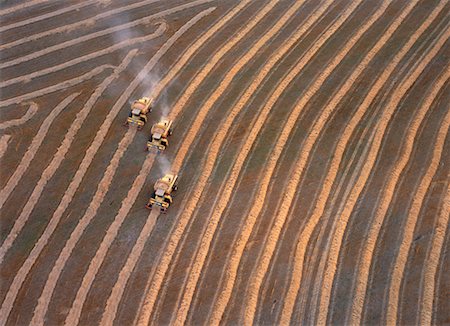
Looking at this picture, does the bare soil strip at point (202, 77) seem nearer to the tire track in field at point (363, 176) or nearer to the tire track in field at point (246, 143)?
the tire track in field at point (246, 143)

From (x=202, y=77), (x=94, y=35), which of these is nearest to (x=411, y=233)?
(x=202, y=77)

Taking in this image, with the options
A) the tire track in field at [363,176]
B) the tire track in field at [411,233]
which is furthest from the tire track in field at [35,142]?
the tire track in field at [411,233]

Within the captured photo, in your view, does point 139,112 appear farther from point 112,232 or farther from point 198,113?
point 112,232

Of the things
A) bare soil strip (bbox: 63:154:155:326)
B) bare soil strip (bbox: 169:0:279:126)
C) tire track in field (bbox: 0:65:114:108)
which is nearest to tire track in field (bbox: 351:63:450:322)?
bare soil strip (bbox: 169:0:279:126)

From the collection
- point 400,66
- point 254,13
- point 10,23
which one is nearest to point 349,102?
point 400,66

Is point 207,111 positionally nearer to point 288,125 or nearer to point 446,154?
point 288,125

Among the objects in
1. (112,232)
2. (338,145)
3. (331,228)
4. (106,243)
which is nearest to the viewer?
(106,243)

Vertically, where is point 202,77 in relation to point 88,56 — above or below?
above
